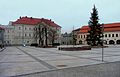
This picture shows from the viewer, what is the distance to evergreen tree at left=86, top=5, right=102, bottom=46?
5276 centimetres

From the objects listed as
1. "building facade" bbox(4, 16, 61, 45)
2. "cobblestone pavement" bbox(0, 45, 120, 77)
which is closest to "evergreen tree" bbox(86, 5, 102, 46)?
"cobblestone pavement" bbox(0, 45, 120, 77)

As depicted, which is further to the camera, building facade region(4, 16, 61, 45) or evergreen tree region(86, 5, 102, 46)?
building facade region(4, 16, 61, 45)

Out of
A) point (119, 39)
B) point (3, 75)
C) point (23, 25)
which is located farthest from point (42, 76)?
point (23, 25)

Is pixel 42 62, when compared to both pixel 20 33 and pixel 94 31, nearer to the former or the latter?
pixel 94 31

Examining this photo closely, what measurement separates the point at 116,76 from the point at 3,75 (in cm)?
591

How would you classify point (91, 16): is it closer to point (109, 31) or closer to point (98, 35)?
point (98, 35)

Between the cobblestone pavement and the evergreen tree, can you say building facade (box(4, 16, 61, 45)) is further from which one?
the cobblestone pavement

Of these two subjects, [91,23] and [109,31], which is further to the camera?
[109,31]

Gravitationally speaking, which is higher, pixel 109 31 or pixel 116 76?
pixel 109 31

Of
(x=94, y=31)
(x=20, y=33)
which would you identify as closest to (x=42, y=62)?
(x=94, y=31)

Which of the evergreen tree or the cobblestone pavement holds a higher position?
the evergreen tree

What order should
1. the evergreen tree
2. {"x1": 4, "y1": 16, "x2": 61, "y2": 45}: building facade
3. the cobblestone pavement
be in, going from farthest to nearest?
{"x1": 4, "y1": 16, "x2": 61, "y2": 45}: building facade, the evergreen tree, the cobblestone pavement

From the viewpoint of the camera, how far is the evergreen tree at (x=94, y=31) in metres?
52.8

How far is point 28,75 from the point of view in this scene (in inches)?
369
